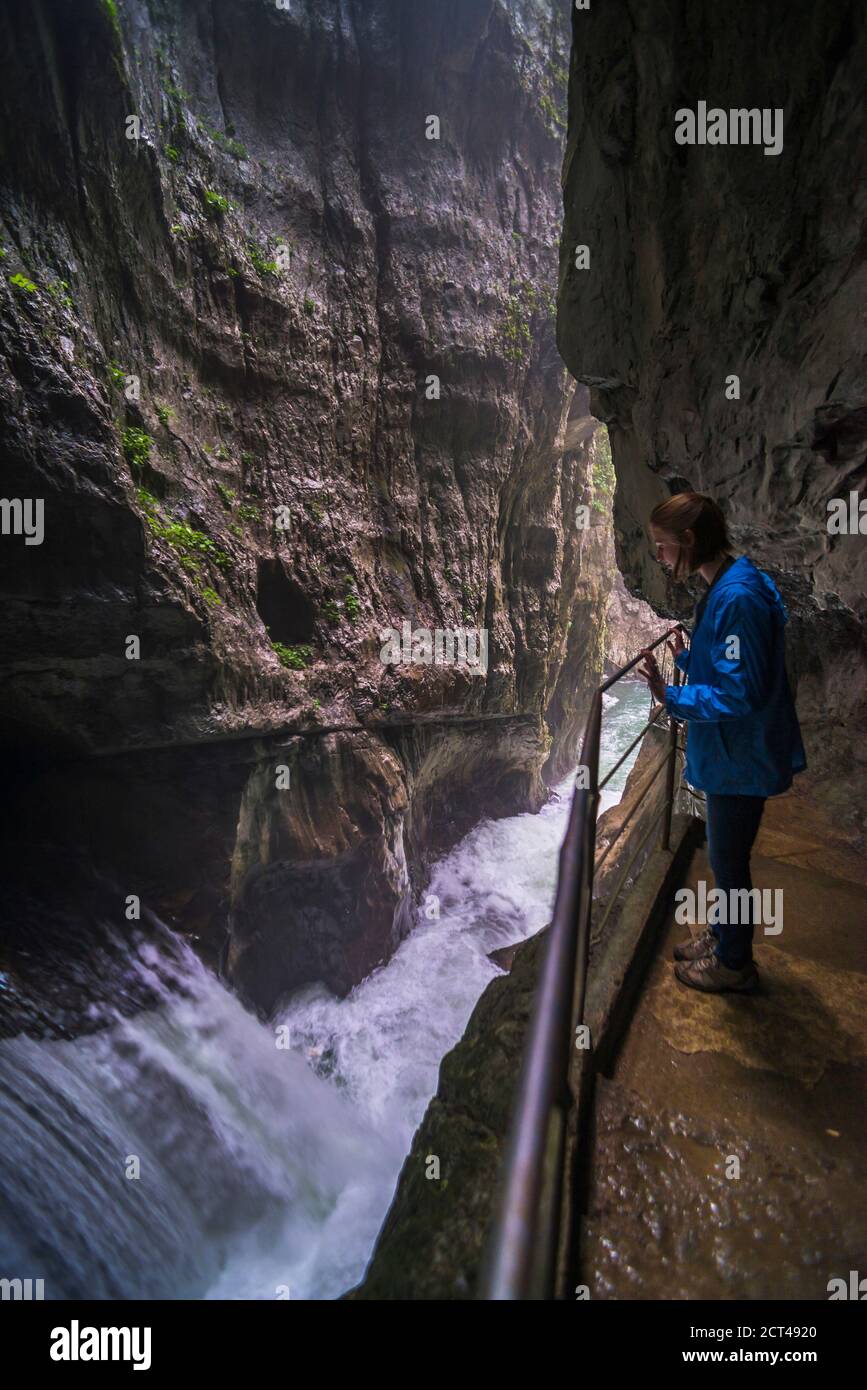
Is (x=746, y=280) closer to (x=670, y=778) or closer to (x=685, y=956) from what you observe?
(x=670, y=778)

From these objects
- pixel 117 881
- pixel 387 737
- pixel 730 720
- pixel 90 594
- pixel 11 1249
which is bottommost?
pixel 11 1249

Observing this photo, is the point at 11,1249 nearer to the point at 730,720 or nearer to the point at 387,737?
the point at 730,720

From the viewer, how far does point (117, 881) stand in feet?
21.8

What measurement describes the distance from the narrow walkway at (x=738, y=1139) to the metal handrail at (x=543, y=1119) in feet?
1.71

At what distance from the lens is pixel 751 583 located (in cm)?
189

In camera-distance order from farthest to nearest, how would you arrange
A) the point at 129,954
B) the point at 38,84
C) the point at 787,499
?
the point at 129,954 < the point at 38,84 < the point at 787,499

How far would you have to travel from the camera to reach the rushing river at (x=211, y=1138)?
4.01m

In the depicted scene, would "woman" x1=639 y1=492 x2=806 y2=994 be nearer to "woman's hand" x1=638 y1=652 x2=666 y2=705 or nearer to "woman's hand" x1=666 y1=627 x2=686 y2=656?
"woman's hand" x1=638 y1=652 x2=666 y2=705

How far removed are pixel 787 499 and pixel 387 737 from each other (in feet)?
22.2

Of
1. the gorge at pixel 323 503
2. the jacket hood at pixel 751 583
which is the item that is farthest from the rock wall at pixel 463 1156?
the jacket hood at pixel 751 583

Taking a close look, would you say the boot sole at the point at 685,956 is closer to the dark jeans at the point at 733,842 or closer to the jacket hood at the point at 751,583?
the dark jeans at the point at 733,842

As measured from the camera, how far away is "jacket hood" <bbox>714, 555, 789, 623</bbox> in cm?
188

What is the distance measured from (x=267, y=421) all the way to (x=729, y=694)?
787cm
